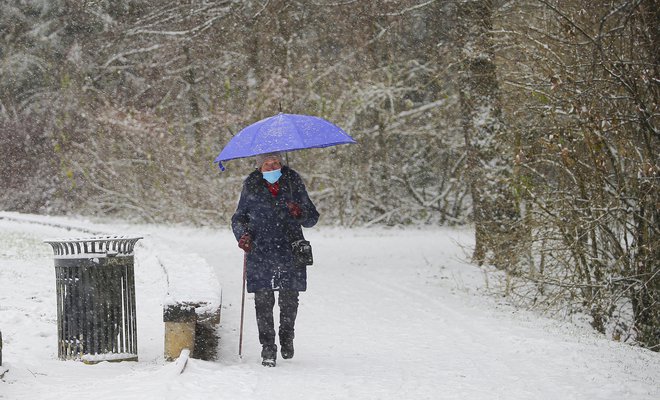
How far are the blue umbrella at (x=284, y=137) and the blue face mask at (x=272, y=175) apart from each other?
23 cm

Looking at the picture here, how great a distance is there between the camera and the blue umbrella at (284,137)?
701cm

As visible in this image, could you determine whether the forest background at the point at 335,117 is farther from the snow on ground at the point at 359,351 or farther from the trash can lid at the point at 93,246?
the trash can lid at the point at 93,246

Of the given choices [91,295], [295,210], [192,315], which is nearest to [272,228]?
[295,210]

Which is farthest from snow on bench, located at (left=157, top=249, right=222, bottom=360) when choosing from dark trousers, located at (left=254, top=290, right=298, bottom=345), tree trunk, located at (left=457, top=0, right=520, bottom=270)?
tree trunk, located at (left=457, top=0, right=520, bottom=270)

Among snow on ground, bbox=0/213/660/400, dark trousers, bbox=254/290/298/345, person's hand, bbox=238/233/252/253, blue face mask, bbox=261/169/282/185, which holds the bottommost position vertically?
snow on ground, bbox=0/213/660/400

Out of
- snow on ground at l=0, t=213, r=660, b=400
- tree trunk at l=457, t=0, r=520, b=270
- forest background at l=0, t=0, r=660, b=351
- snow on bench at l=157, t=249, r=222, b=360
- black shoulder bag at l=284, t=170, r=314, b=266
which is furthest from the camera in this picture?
tree trunk at l=457, t=0, r=520, b=270

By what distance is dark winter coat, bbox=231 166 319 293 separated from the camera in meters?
7.16

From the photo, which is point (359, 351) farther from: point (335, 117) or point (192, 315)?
point (335, 117)

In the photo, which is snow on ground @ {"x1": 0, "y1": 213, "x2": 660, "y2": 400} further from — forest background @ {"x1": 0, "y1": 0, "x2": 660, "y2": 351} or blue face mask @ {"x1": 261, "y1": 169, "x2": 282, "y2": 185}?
blue face mask @ {"x1": 261, "y1": 169, "x2": 282, "y2": 185}

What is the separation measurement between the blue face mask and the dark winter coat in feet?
0.24

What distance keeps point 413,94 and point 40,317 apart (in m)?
16.6

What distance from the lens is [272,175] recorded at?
7.15m

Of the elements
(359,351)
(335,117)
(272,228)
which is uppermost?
(335,117)

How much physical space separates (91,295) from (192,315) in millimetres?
920
